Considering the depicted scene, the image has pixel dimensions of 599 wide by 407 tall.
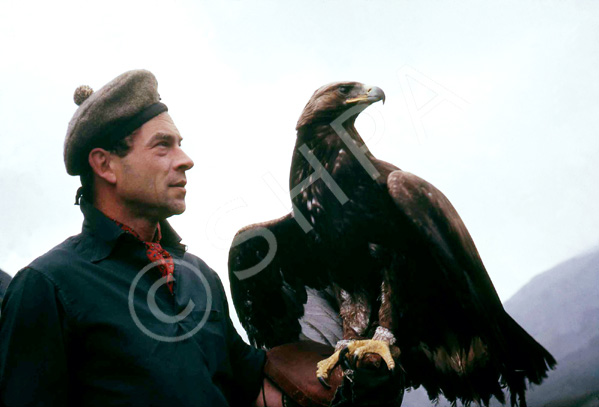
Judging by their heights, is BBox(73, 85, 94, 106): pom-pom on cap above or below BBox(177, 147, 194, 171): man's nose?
above

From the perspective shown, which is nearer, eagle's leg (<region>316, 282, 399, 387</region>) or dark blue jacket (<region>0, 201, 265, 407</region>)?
dark blue jacket (<region>0, 201, 265, 407</region>)

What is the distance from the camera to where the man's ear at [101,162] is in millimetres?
1688

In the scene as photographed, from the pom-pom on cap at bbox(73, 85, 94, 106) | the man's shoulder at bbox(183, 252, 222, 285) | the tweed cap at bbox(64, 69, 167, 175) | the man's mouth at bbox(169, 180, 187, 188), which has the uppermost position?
the pom-pom on cap at bbox(73, 85, 94, 106)

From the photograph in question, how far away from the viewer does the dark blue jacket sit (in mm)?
1262

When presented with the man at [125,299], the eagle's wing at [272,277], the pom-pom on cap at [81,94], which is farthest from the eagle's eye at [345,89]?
the pom-pom on cap at [81,94]

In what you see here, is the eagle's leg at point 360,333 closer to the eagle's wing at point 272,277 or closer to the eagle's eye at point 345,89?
the eagle's wing at point 272,277

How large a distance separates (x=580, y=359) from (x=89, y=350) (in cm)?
304

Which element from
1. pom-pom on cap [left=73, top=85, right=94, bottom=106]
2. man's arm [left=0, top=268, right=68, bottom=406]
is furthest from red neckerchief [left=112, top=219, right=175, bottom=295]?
pom-pom on cap [left=73, top=85, right=94, bottom=106]

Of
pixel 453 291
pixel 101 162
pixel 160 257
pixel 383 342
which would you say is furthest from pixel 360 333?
pixel 101 162

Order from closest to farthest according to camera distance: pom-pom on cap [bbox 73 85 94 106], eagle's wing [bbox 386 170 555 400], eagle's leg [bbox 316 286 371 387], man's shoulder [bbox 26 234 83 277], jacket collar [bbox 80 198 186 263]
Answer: man's shoulder [bbox 26 234 83 277] < jacket collar [bbox 80 198 186 263] < pom-pom on cap [bbox 73 85 94 106] < eagle's wing [bbox 386 170 555 400] < eagle's leg [bbox 316 286 371 387]

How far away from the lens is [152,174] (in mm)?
1690

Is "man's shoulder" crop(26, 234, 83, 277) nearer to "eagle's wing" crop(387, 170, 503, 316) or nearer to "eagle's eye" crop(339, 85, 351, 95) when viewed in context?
"eagle's wing" crop(387, 170, 503, 316)

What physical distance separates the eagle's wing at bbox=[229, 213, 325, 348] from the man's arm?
4.11 ft

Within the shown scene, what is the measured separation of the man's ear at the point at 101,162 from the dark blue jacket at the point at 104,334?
13 cm
